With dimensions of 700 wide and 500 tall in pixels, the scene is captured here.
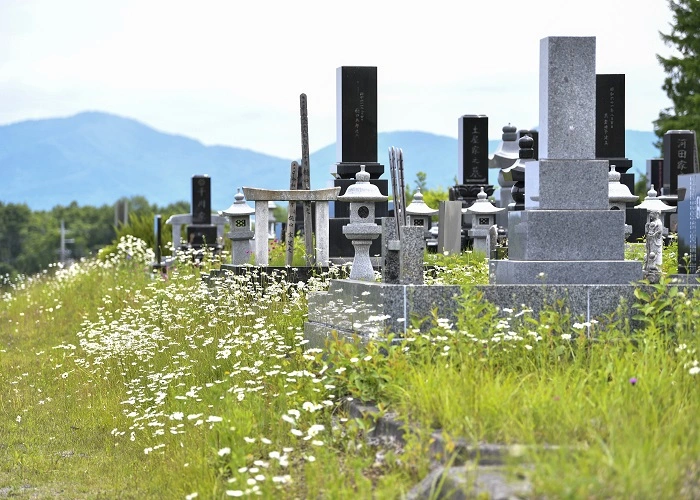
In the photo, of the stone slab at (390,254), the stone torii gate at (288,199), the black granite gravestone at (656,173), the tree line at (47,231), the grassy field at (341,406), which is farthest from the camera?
the tree line at (47,231)

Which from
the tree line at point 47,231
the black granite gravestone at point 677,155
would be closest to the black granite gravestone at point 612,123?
the black granite gravestone at point 677,155

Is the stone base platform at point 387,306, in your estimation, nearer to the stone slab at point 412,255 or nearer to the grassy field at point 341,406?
the grassy field at point 341,406

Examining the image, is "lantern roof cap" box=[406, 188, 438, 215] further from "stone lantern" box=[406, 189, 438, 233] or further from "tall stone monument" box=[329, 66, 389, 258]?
"tall stone monument" box=[329, 66, 389, 258]

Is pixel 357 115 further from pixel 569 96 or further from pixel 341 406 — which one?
pixel 341 406

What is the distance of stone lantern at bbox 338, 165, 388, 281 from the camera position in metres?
10.4

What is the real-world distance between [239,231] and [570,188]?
7559mm

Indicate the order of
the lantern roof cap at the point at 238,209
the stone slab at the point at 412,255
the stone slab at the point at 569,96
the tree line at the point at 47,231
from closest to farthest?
the stone slab at the point at 412,255, the stone slab at the point at 569,96, the lantern roof cap at the point at 238,209, the tree line at the point at 47,231

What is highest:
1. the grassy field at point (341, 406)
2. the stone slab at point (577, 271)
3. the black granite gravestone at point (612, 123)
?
the black granite gravestone at point (612, 123)

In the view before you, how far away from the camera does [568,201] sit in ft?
31.1

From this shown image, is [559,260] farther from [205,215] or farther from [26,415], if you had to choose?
[205,215]

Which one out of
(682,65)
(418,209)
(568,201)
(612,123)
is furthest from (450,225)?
(682,65)

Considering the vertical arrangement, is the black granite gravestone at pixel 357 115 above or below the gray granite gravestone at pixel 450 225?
above

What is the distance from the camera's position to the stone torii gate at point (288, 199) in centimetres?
1443

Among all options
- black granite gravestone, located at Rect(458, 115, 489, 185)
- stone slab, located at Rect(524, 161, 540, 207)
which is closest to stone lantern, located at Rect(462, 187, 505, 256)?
black granite gravestone, located at Rect(458, 115, 489, 185)
